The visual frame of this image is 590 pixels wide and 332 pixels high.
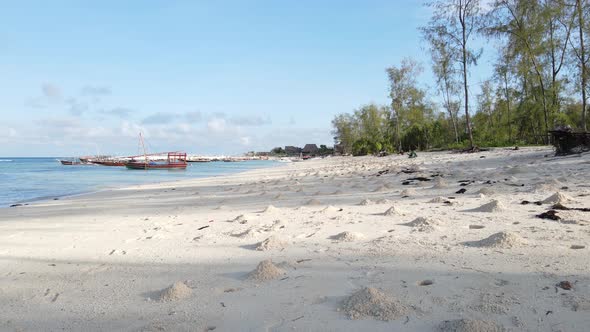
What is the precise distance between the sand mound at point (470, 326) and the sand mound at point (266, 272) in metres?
1.15

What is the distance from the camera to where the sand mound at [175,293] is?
7.67 ft

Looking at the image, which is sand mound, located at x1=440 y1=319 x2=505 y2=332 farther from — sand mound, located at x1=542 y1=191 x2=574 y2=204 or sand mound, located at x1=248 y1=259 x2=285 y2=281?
sand mound, located at x1=542 y1=191 x2=574 y2=204

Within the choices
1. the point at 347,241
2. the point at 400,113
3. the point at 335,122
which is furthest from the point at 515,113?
the point at 335,122

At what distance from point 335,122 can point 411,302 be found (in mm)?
70284

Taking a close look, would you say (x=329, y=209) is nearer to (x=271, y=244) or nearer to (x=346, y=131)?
(x=271, y=244)

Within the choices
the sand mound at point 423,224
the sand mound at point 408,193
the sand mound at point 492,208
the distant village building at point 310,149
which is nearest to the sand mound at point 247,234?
the sand mound at point 423,224

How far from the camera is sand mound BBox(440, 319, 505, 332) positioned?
169 centimetres

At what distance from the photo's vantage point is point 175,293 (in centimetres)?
237

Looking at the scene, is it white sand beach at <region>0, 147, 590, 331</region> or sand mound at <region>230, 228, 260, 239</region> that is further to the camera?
sand mound at <region>230, 228, 260, 239</region>

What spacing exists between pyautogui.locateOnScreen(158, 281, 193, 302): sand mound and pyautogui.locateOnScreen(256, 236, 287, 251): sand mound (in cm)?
97

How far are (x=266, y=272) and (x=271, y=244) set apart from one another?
79 centimetres

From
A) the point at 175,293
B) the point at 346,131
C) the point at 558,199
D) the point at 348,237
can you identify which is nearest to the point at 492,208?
the point at 558,199

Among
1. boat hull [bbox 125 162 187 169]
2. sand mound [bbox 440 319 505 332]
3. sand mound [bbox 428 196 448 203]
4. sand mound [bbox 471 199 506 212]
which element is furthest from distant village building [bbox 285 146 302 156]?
sand mound [bbox 440 319 505 332]

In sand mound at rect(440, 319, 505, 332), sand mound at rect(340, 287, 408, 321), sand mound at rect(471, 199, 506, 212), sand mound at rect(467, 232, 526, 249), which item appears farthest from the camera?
sand mound at rect(471, 199, 506, 212)
